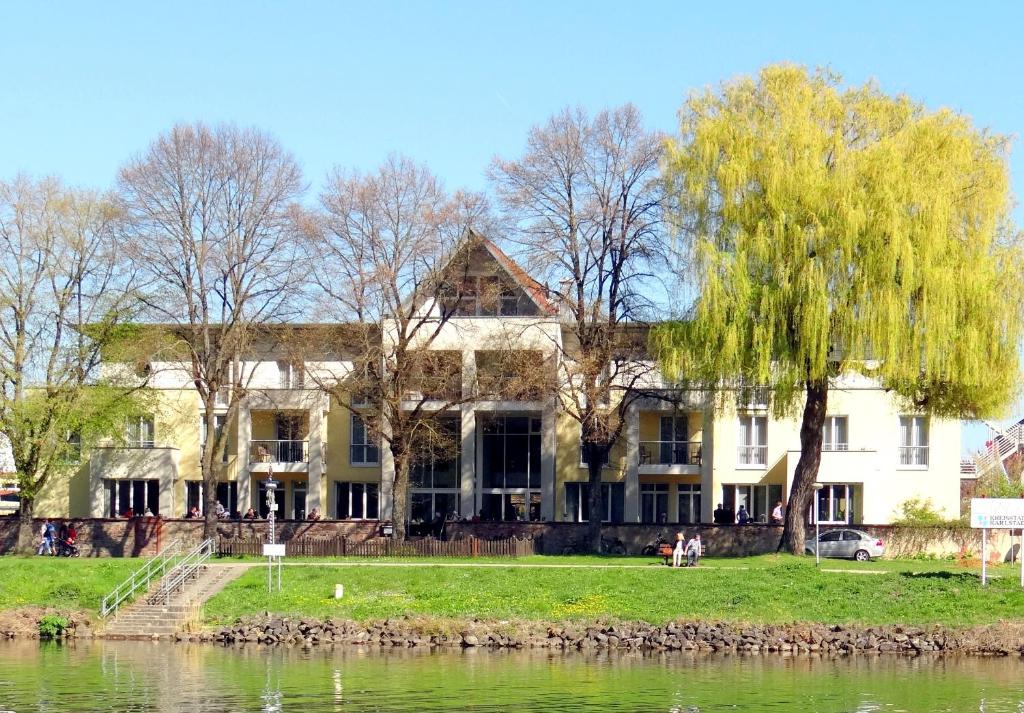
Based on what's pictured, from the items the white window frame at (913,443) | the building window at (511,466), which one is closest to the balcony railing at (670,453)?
the building window at (511,466)

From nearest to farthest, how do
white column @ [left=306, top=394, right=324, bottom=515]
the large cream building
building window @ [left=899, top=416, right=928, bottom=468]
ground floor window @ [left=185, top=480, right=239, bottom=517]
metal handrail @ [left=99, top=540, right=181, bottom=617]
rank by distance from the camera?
1. metal handrail @ [left=99, top=540, right=181, bottom=617]
2. the large cream building
3. building window @ [left=899, top=416, right=928, bottom=468]
4. white column @ [left=306, top=394, right=324, bottom=515]
5. ground floor window @ [left=185, top=480, right=239, bottom=517]

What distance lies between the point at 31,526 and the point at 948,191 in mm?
34786

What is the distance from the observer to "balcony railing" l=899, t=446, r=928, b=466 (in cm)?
6034

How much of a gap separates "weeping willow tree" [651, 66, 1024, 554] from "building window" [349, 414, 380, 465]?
18.8m

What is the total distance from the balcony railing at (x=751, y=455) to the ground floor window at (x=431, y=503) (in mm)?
12022

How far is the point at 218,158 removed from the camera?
54.7 meters

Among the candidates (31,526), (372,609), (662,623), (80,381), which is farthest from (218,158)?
(662,623)

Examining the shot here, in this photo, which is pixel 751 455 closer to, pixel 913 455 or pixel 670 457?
pixel 670 457

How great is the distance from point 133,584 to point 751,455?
90.2 feet

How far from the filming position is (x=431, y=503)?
6450 centimetres

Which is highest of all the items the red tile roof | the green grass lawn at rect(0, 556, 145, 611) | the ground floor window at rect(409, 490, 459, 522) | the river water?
the red tile roof

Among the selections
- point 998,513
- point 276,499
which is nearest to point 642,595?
point 998,513

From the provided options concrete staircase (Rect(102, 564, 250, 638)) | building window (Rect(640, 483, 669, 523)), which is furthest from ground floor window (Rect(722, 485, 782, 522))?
concrete staircase (Rect(102, 564, 250, 638))

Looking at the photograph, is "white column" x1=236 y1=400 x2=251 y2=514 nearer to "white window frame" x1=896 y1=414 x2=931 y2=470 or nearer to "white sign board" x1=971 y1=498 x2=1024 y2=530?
"white window frame" x1=896 y1=414 x2=931 y2=470
